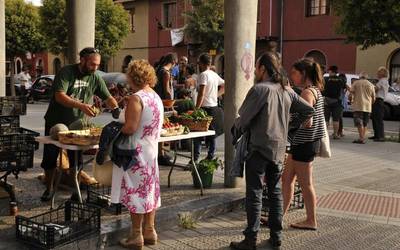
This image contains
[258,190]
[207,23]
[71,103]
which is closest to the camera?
[258,190]

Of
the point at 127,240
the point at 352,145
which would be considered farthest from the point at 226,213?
the point at 352,145

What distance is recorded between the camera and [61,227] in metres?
4.77

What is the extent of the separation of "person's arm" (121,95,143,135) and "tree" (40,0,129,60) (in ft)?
88.4

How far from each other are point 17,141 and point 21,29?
28.9 meters

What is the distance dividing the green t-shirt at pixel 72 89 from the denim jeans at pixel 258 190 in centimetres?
240

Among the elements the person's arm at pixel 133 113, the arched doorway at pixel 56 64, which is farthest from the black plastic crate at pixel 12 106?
the arched doorway at pixel 56 64

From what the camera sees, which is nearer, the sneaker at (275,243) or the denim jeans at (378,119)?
the sneaker at (275,243)

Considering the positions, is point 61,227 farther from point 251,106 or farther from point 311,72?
point 311,72

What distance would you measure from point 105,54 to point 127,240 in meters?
28.7

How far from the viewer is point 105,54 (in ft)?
107

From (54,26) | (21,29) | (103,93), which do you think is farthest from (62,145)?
(21,29)

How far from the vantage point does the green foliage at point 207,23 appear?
28016 mm

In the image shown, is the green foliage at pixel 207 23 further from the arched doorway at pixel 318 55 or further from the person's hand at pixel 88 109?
the person's hand at pixel 88 109

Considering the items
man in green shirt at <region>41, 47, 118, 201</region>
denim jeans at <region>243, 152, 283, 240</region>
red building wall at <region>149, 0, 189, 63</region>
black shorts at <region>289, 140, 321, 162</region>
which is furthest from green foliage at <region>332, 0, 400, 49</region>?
red building wall at <region>149, 0, 189, 63</region>
